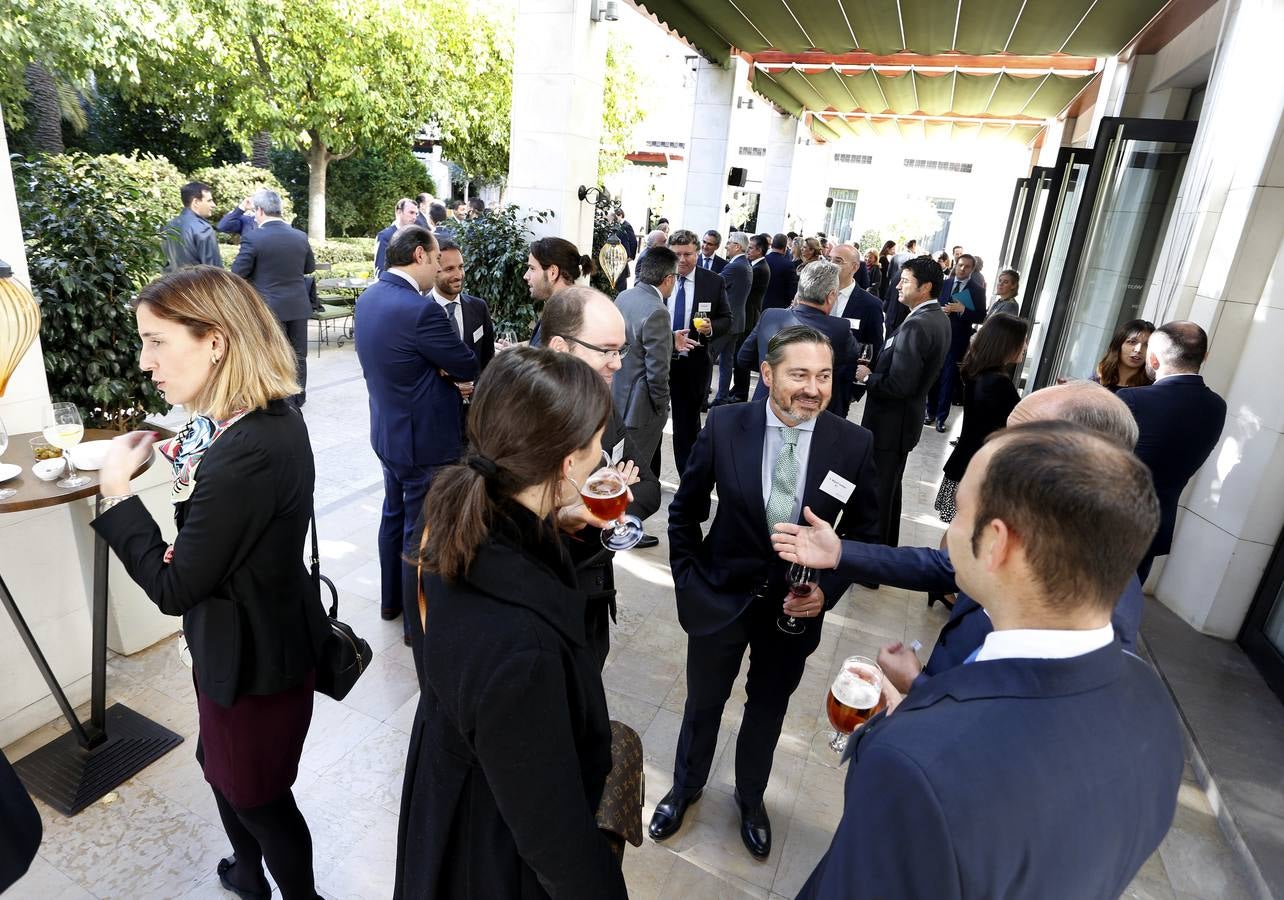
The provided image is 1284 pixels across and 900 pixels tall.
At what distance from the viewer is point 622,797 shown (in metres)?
1.40

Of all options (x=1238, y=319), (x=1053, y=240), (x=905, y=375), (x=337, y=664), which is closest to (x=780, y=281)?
(x=1053, y=240)

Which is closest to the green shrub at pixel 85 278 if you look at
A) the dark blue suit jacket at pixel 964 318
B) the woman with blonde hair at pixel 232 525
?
the woman with blonde hair at pixel 232 525

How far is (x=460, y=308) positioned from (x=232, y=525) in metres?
2.47

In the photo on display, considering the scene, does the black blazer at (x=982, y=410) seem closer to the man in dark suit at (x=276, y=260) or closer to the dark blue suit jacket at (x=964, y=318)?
the dark blue suit jacket at (x=964, y=318)

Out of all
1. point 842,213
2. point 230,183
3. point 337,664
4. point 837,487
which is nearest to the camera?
point 337,664

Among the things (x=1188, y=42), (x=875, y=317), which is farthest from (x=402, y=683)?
(x=1188, y=42)

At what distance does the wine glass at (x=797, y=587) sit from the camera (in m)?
1.98

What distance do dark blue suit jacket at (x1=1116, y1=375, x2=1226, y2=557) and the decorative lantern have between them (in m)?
4.23

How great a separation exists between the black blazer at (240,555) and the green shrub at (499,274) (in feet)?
15.3

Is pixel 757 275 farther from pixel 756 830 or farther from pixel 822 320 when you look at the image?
pixel 756 830

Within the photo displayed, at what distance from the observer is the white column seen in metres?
10.8

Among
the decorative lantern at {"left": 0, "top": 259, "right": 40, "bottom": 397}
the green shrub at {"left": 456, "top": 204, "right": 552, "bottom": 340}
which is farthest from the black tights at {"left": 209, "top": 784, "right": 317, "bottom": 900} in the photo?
the green shrub at {"left": 456, "top": 204, "right": 552, "bottom": 340}

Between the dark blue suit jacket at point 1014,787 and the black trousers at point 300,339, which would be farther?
the black trousers at point 300,339

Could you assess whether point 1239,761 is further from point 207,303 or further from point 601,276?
point 601,276
